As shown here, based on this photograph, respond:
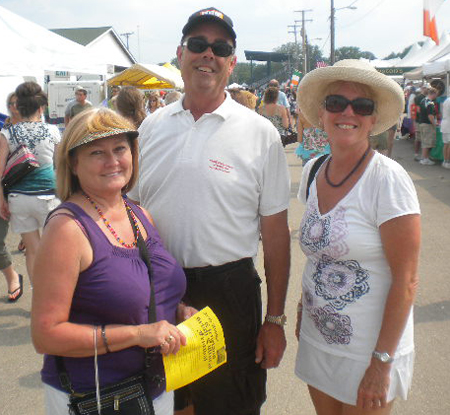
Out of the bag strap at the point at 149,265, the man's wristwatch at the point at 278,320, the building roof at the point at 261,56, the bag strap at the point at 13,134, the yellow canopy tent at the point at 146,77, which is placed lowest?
the man's wristwatch at the point at 278,320

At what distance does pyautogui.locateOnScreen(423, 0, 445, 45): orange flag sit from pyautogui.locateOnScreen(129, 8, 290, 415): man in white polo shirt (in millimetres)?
11144

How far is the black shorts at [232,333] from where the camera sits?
207cm

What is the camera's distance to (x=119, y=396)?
158cm

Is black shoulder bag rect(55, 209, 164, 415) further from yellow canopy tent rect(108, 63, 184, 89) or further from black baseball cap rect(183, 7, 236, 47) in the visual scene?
yellow canopy tent rect(108, 63, 184, 89)

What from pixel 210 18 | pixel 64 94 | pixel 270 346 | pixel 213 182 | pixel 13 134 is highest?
pixel 64 94

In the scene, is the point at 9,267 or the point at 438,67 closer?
the point at 9,267

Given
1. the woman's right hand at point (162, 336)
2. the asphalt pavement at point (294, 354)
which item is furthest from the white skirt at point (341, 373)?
the asphalt pavement at point (294, 354)

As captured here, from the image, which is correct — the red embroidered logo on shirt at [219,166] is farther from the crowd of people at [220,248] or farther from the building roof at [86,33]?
the building roof at [86,33]

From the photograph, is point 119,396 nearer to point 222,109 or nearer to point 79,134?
point 79,134

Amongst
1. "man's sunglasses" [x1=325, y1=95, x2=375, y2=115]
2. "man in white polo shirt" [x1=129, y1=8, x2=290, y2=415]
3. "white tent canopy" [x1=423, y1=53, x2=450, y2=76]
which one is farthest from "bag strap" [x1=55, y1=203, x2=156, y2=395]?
"white tent canopy" [x1=423, y1=53, x2=450, y2=76]

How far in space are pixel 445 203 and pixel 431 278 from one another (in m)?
3.49

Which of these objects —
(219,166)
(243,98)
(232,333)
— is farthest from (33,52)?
(232,333)

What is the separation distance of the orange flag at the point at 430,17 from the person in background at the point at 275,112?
17.4ft

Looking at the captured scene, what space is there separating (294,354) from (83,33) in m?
38.1
